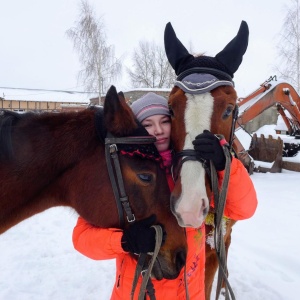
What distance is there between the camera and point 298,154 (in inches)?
410

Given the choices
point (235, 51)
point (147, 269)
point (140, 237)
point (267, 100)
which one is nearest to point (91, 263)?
point (147, 269)

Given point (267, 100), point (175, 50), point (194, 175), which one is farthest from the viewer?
point (267, 100)

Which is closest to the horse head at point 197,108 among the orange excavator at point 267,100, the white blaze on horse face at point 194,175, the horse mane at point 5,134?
the white blaze on horse face at point 194,175

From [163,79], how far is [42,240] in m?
34.5

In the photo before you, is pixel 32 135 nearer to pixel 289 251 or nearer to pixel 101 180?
pixel 101 180

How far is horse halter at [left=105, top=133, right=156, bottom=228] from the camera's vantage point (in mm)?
1557

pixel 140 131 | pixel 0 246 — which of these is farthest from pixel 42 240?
pixel 140 131

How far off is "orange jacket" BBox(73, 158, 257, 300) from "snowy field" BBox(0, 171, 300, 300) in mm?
1823

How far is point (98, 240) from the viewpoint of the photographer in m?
1.62

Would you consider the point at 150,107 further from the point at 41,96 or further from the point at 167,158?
the point at 41,96

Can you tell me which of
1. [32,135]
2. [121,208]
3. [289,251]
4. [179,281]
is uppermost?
[32,135]

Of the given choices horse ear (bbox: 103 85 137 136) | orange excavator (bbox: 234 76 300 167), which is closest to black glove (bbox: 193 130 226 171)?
horse ear (bbox: 103 85 137 136)

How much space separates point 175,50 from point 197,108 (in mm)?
594

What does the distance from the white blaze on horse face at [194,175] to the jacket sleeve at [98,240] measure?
0.40m
